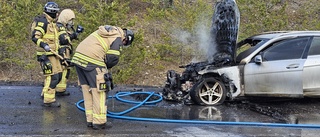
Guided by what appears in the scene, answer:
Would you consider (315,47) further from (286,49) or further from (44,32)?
(44,32)

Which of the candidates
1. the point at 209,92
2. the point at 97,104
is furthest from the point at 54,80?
the point at 209,92

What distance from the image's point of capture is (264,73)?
22.9ft

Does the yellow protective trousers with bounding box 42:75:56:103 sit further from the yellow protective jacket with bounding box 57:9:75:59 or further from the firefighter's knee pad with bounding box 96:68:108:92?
the firefighter's knee pad with bounding box 96:68:108:92

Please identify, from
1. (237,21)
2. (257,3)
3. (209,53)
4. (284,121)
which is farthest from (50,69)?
(257,3)

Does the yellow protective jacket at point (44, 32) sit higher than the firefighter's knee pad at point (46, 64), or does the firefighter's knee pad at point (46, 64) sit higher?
the yellow protective jacket at point (44, 32)

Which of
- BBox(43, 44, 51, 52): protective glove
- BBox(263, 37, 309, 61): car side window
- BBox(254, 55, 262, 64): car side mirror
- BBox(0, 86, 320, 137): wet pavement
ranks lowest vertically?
BBox(0, 86, 320, 137): wet pavement

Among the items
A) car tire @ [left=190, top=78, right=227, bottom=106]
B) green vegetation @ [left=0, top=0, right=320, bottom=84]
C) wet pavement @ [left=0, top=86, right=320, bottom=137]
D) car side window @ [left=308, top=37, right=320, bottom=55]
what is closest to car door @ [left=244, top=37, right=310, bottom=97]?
car side window @ [left=308, top=37, right=320, bottom=55]

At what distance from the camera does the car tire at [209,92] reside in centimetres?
714

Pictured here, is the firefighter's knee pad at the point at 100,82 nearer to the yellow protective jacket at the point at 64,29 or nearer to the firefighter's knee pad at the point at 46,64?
the firefighter's knee pad at the point at 46,64

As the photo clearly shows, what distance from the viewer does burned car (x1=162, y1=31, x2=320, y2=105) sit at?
6.85 m

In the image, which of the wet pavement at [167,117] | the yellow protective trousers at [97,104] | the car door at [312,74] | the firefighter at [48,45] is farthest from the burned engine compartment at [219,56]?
the firefighter at [48,45]

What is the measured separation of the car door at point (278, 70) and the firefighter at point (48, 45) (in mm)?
3633

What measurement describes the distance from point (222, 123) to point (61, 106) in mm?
3081

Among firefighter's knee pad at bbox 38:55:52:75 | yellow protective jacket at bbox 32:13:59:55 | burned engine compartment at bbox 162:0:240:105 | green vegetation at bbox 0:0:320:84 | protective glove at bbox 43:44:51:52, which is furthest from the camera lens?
green vegetation at bbox 0:0:320:84
